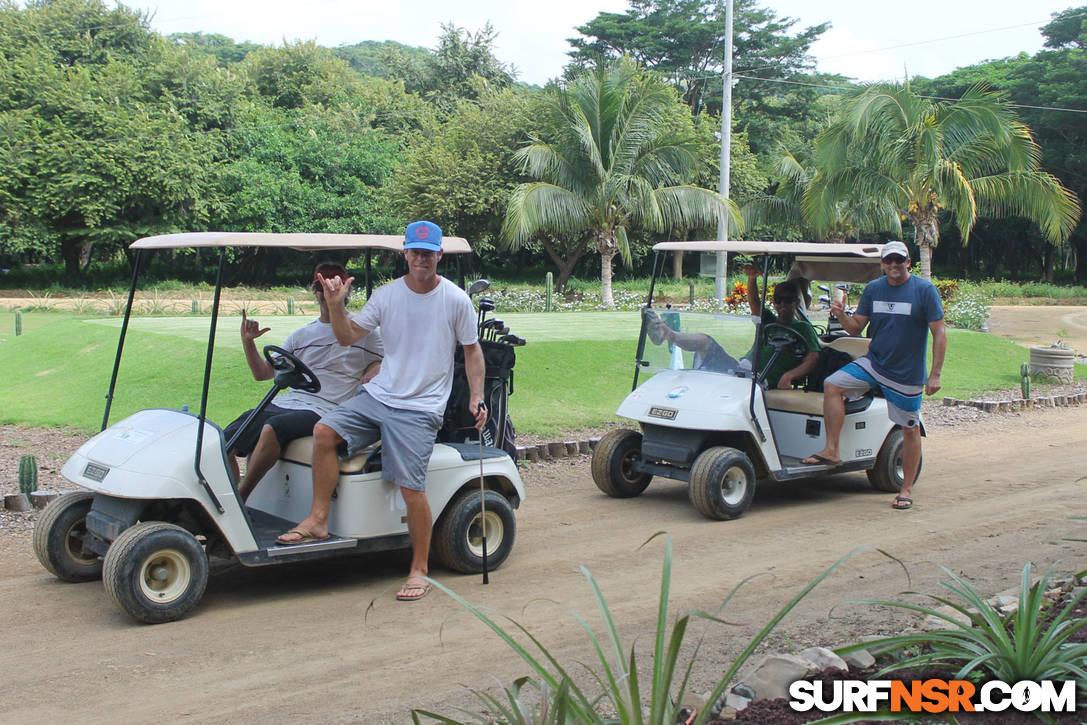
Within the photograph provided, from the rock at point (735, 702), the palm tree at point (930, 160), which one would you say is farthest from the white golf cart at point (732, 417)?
the palm tree at point (930, 160)

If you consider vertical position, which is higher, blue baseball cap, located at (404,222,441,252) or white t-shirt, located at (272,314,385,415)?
blue baseball cap, located at (404,222,441,252)

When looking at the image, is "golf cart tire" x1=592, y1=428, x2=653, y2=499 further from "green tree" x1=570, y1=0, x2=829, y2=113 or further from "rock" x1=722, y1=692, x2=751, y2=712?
"green tree" x1=570, y1=0, x2=829, y2=113

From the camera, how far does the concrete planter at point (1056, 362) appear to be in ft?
50.6

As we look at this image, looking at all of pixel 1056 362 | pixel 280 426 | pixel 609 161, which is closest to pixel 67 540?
pixel 280 426

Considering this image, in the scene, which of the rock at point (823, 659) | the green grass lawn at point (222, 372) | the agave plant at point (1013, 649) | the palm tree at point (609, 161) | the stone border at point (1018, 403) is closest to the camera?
the agave plant at point (1013, 649)

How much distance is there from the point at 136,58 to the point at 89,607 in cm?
4251

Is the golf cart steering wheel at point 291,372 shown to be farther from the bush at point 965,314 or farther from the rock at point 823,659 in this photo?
the bush at point 965,314

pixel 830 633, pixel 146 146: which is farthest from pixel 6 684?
pixel 146 146

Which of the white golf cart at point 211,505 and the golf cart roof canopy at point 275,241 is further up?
the golf cart roof canopy at point 275,241

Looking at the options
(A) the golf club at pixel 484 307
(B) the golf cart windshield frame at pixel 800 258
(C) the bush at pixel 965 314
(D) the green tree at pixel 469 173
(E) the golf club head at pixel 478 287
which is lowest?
(C) the bush at pixel 965 314

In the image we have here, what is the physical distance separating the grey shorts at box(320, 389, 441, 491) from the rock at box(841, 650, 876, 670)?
2.63 meters

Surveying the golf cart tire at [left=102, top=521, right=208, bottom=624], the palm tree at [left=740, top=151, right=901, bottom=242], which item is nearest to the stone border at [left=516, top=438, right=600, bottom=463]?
the golf cart tire at [left=102, top=521, right=208, bottom=624]

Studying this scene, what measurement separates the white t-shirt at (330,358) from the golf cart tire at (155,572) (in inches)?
49.9

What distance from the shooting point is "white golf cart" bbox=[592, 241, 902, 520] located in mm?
7688
